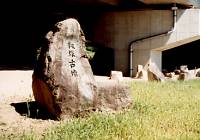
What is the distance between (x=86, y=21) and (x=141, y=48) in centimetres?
371

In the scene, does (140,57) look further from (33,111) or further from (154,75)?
(33,111)

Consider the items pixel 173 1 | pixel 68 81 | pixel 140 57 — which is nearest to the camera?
pixel 68 81

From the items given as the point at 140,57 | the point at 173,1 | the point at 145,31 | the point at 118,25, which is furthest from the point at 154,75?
the point at 118,25

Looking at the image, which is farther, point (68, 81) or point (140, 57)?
point (140, 57)

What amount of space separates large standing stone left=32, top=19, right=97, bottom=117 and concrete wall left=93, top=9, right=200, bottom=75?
12.6 meters

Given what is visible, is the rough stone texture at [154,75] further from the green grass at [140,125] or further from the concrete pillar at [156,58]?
the green grass at [140,125]

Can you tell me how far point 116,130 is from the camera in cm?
693

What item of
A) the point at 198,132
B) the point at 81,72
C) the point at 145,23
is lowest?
the point at 198,132

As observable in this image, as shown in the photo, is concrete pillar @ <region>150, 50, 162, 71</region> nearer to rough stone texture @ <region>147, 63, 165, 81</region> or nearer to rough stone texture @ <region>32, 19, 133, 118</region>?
rough stone texture @ <region>147, 63, 165, 81</region>

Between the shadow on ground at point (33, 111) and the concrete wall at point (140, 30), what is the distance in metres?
12.7

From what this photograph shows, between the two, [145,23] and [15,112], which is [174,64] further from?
[15,112]

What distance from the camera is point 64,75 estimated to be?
8102mm

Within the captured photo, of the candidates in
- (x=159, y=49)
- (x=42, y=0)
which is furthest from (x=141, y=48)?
(x=42, y=0)

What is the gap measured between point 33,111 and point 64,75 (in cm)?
109
